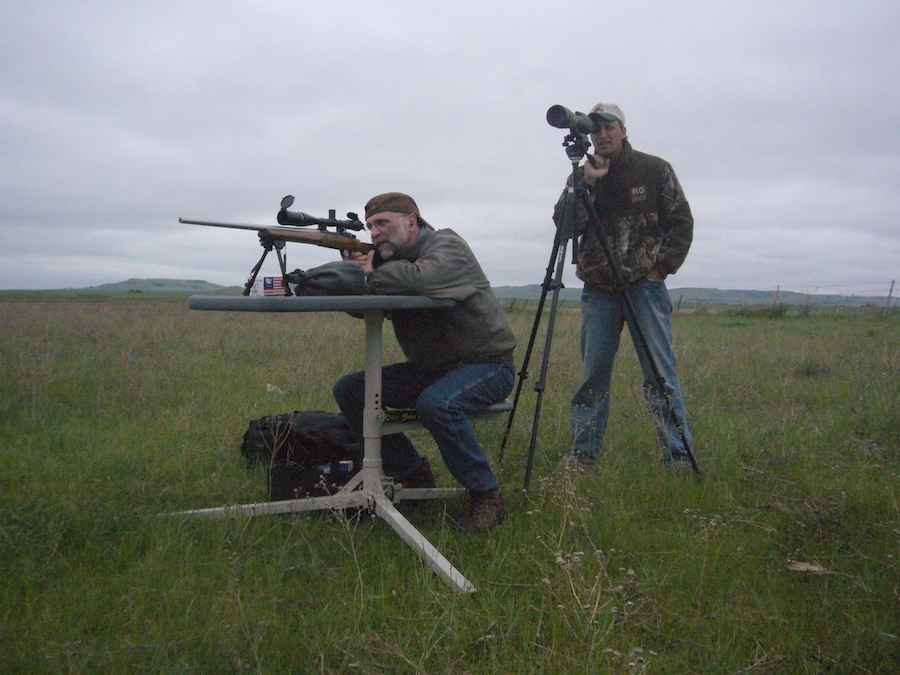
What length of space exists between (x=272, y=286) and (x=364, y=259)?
688 millimetres

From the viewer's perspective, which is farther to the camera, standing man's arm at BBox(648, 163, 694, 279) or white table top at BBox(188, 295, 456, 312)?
standing man's arm at BBox(648, 163, 694, 279)

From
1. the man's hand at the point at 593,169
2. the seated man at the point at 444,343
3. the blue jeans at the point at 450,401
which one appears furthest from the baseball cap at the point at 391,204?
the man's hand at the point at 593,169

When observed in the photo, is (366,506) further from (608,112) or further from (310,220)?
(608,112)

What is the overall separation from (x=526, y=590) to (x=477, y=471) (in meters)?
0.61

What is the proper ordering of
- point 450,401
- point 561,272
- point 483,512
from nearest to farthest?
point 450,401 < point 483,512 < point 561,272

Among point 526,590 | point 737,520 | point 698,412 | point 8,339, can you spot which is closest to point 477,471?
point 526,590

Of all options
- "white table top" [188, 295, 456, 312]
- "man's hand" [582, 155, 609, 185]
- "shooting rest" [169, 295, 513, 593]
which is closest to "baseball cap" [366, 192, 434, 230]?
"shooting rest" [169, 295, 513, 593]

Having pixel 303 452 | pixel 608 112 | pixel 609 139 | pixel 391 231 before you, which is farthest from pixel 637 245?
pixel 303 452

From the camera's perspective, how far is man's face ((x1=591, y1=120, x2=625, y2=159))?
3.83m

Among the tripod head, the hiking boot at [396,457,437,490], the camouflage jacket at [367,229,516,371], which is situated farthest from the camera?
the hiking boot at [396,457,437,490]

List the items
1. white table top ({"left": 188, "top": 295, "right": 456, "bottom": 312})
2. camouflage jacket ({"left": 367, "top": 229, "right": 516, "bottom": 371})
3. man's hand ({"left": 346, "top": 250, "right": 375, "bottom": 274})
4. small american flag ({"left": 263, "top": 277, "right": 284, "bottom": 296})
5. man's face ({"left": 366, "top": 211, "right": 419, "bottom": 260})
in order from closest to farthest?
white table top ({"left": 188, "top": 295, "right": 456, "bottom": 312}) → small american flag ({"left": 263, "top": 277, "right": 284, "bottom": 296}) → camouflage jacket ({"left": 367, "top": 229, "right": 516, "bottom": 371}) → man's hand ({"left": 346, "top": 250, "right": 375, "bottom": 274}) → man's face ({"left": 366, "top": 211, "right": 419, "bottom": 260})

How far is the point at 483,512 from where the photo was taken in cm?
303

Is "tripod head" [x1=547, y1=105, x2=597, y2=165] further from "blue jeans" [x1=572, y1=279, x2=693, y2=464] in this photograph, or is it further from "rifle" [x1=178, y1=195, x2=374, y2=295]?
"rifle" [x1=178, y1=195, x2=374, y2=295]

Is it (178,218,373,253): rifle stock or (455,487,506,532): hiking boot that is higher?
(178,218,373,253): rifle stock
